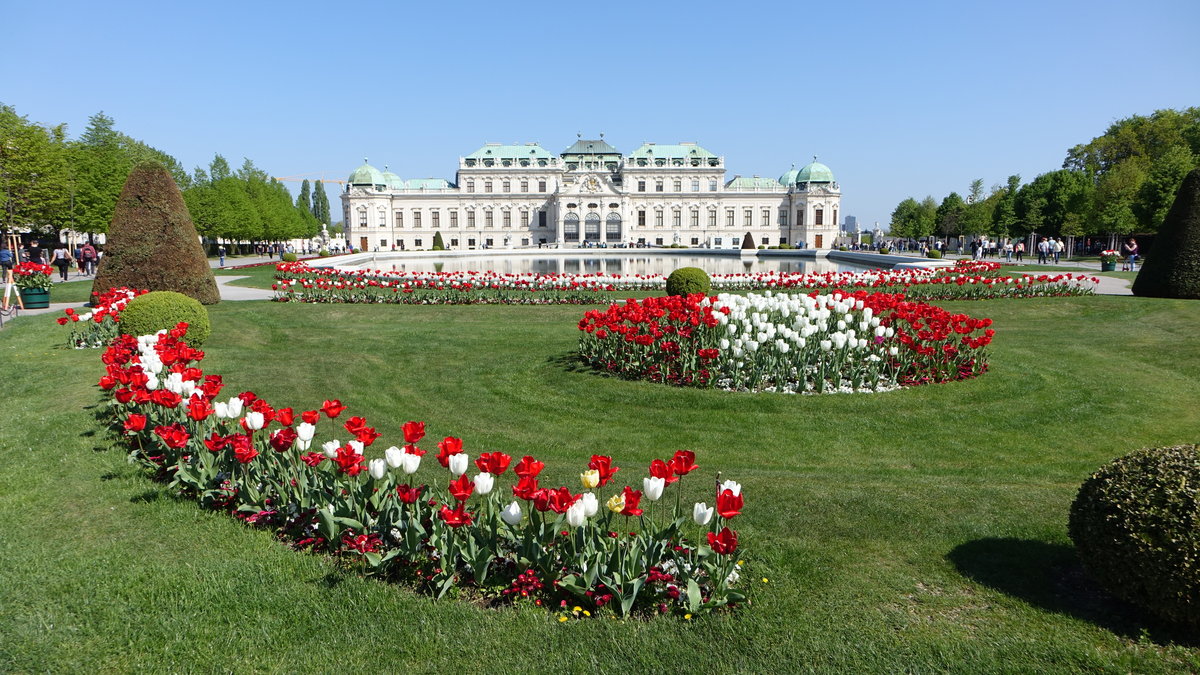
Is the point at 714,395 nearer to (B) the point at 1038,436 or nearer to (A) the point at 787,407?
(A) the point at 787,407

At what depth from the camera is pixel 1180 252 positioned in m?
17.8

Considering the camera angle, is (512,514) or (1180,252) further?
(1180,252)

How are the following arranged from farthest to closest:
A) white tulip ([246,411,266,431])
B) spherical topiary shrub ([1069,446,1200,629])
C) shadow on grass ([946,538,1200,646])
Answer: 1. white tulip ([246,411,266,431])
2. shadow on grass ([946,538,1200,646])
3. spherical topiary shrub ([1069,446,1200,629])

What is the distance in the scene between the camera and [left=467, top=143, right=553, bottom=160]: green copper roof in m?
89.8

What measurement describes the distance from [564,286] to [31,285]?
13.5 meters

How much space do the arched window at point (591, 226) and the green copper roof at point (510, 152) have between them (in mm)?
10933

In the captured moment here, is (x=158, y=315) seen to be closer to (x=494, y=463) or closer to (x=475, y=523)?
(x=475, y=523)

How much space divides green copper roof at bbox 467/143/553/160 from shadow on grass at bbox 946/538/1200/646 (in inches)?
3496

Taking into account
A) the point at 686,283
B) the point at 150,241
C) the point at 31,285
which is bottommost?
the point at 686,283

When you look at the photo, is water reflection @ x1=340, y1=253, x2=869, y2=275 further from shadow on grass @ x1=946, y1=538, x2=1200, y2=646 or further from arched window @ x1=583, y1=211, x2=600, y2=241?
shadow on grass @ x1=946, y1=538, x2=1200, y2=646

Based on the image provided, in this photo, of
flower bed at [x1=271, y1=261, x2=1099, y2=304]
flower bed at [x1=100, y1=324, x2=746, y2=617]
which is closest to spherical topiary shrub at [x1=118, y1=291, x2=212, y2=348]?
flower bed at [x1=100, y1=324, x2=746, y2=617]

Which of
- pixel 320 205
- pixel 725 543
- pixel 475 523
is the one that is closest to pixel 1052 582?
pixel 725 543

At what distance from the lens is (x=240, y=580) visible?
443 centimetres

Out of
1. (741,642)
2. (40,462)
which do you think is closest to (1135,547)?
(741,642)
